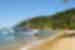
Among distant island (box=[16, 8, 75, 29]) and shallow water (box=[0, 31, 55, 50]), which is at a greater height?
distant island (box=[16, 8, 75, 29])

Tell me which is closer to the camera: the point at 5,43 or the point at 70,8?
the point at 5,43

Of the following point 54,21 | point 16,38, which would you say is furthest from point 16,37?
point 54,21

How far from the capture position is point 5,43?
161 centimetres

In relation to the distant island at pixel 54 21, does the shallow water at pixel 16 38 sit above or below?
below

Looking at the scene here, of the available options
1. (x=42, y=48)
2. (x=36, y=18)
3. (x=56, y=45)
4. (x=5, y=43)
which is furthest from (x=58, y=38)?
(x=5, y=43)

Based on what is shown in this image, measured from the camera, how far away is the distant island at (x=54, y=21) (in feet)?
5.48

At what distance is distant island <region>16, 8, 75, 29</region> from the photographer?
1670 mm

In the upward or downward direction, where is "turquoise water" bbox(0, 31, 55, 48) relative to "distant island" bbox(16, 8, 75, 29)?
downward

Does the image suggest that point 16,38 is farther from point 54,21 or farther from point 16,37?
point 54,21

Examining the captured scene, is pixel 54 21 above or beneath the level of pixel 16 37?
above

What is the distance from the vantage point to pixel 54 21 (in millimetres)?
1700

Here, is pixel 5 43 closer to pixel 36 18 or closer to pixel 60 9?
pixel 36 18

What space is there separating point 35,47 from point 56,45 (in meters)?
0.24

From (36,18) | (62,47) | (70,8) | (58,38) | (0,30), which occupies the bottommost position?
(62,47)
